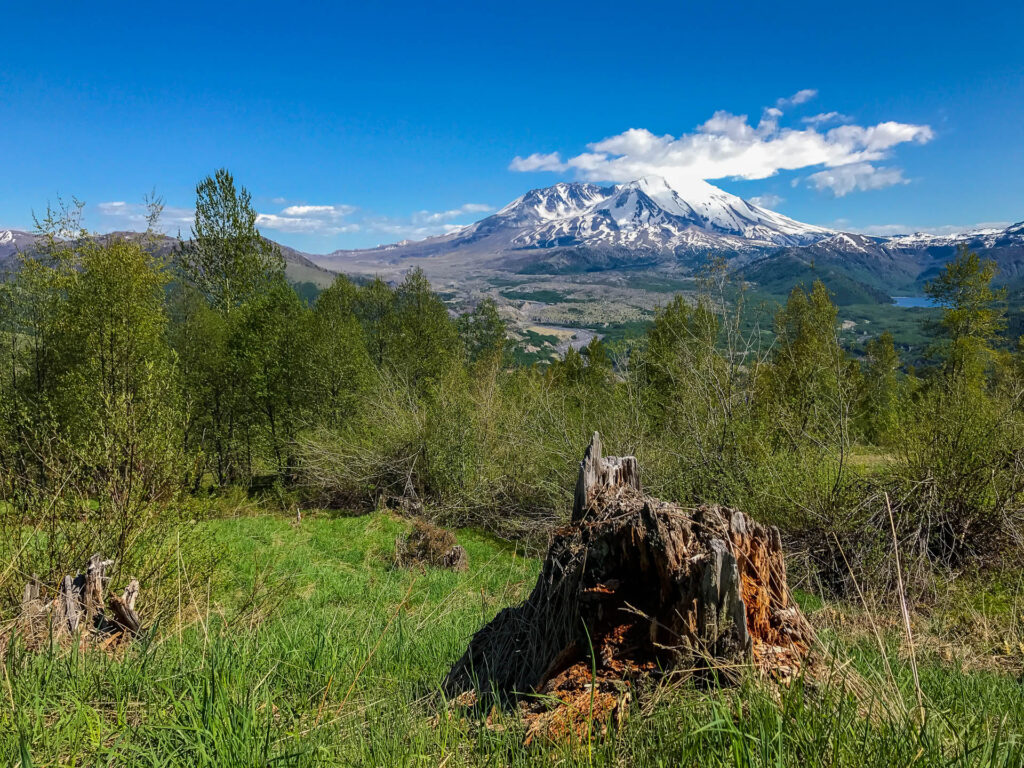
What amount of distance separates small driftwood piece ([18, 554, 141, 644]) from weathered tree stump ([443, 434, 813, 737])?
109 inches

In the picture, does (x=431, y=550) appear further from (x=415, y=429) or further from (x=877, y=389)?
(x=877, y=389)

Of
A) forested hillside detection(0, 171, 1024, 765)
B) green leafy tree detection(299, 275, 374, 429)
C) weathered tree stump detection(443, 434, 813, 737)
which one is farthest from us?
green leafy tree detection(299, 275, 374, 429)

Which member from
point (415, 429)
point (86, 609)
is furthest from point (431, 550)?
point (86, 609)

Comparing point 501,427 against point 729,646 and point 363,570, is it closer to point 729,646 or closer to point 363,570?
point 363,570

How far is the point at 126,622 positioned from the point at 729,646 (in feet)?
15.5

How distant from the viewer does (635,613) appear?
2.55 m

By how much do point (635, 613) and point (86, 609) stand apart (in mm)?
4947

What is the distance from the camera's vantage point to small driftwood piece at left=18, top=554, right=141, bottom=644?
3.62 metres

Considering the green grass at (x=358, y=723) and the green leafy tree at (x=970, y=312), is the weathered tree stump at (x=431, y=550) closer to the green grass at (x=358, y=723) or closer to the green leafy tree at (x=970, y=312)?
the green grass at (x=358, y=723)

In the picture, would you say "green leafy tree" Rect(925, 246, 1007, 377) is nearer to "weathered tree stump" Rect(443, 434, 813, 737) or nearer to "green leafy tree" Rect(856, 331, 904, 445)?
"green leafy tree" Rect(856, 331, 904, 445)

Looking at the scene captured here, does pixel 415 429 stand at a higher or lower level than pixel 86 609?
lower

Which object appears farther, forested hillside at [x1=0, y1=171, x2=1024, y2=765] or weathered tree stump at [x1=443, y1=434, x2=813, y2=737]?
forested hillside at [x1=0, y1=171, x2=1024, y2=765]

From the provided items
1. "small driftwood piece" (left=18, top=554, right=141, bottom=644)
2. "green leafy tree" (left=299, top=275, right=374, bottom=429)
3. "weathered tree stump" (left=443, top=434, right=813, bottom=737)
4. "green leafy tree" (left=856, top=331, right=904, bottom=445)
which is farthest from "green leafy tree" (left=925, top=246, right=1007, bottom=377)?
"small driftwood piece" (left=18, top=554, right=141, bottom=644)

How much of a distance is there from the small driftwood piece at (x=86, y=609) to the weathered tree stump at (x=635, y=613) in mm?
2758
